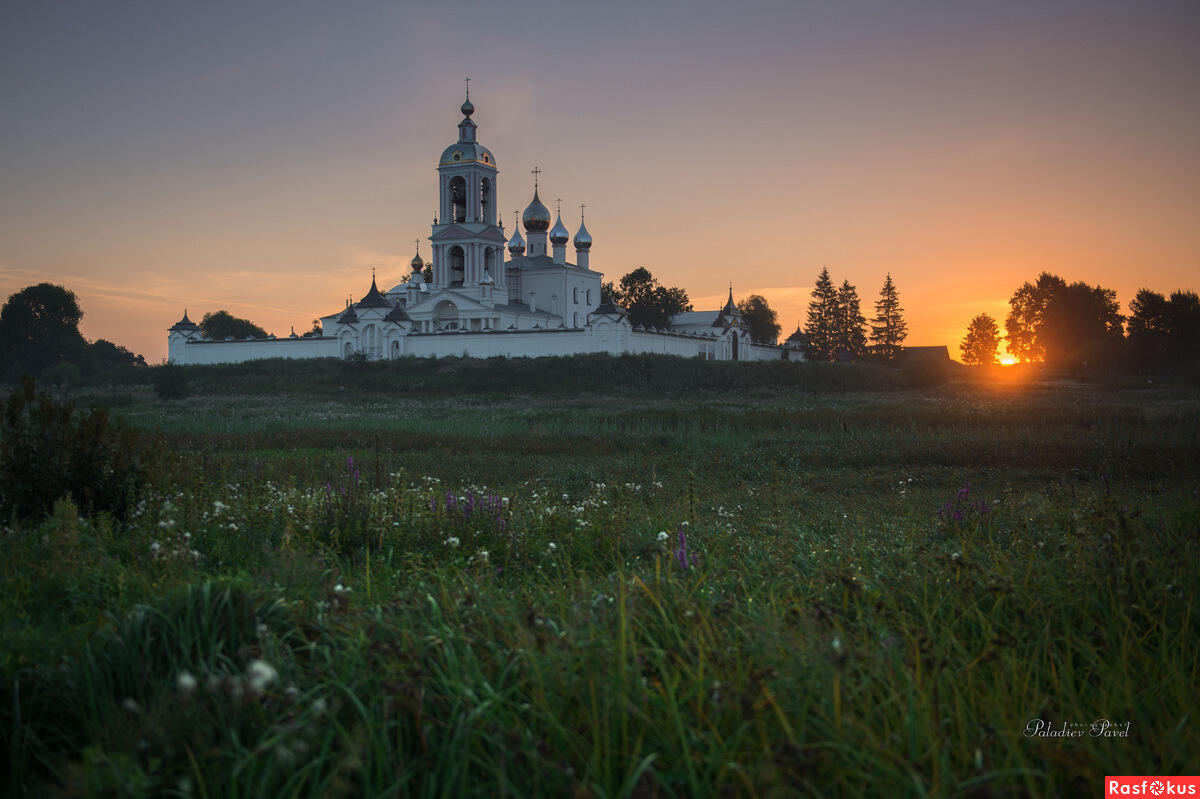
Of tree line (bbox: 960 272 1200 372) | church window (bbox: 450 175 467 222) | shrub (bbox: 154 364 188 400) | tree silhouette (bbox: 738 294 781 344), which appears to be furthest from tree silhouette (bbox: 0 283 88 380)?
Answer: tree line (bbox: 960 272 1200 372)

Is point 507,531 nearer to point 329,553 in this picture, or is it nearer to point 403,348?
point 329,553

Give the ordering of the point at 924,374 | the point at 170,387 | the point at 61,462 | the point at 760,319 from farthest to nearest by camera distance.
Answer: the point at 760,319 → the point at 924,374 → the point at 170,387 → the point at 61,462

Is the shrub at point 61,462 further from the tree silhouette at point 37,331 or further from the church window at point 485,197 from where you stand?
the tree silhouette at point 37,331

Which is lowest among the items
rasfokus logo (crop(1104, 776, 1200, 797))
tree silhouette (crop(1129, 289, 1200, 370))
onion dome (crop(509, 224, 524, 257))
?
rasfokus logo (crop(1104, 776, 1200, 797))

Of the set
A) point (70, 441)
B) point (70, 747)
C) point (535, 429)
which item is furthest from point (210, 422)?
point (70, 747)

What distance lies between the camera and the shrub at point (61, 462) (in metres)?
6.73

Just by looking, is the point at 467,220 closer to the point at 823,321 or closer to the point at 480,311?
the point at 480,311

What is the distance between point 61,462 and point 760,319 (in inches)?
3497

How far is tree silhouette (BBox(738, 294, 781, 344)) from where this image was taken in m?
89.6

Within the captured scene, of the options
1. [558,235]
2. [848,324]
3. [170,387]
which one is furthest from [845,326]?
[170,387]

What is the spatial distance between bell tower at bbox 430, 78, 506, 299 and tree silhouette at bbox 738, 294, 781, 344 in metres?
34.0

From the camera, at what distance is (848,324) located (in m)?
79.4

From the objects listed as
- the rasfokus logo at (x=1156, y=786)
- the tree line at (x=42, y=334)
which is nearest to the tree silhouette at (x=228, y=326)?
the tree line at (x=42, y=334)

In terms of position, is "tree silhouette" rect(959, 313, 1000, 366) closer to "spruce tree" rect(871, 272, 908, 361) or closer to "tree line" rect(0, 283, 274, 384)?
"spruce tree" rect(871, 272, 908, 361)
